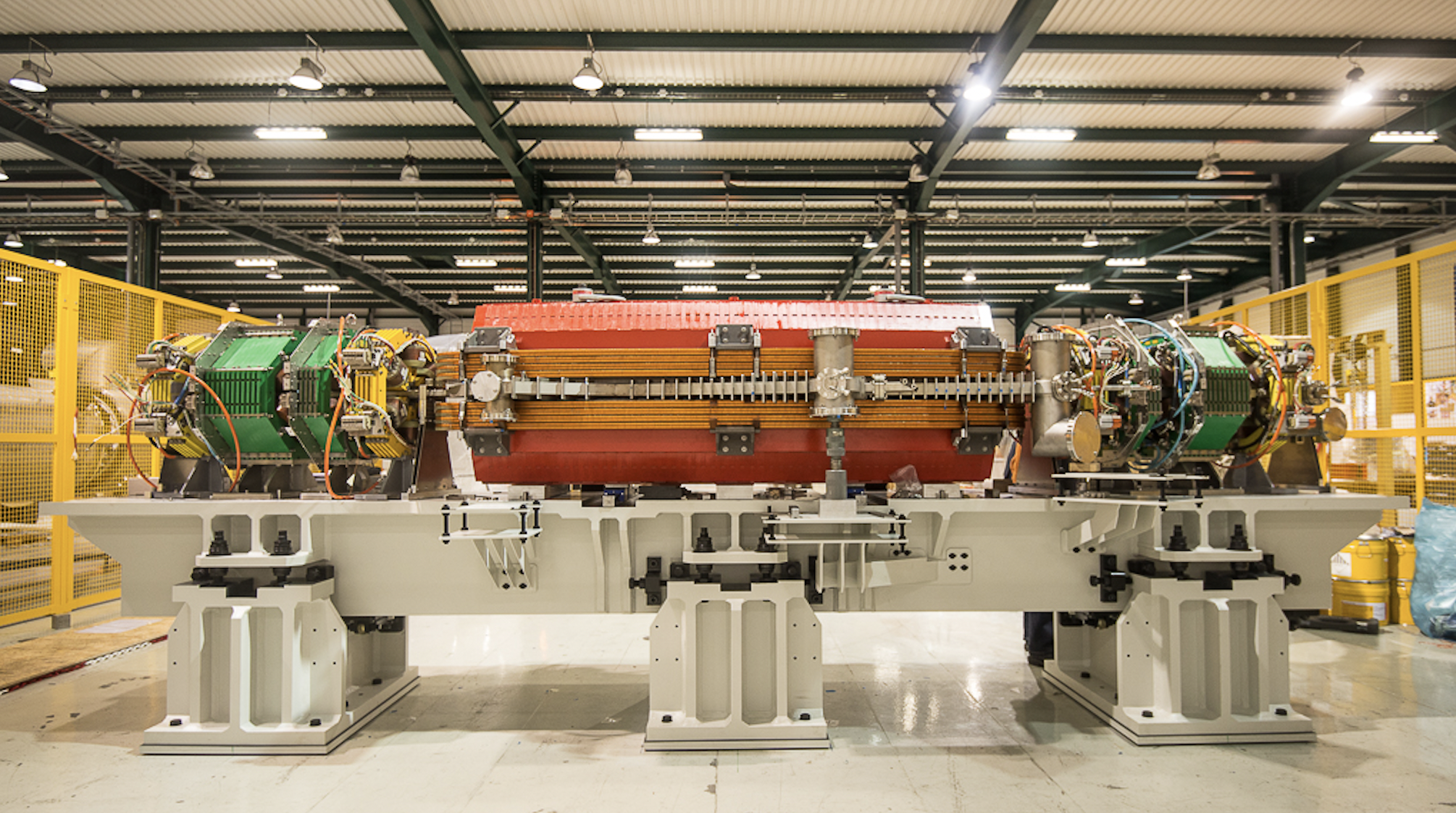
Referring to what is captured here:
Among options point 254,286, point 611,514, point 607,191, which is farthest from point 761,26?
point 254,286

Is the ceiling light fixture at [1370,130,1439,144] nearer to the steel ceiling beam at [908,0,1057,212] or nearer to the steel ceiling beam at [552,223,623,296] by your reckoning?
the steel ceiling beam at [908,0,1057,212]

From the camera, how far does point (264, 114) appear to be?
8102mm

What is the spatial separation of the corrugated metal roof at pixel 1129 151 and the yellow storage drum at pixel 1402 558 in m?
5.29

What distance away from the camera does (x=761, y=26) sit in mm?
6781

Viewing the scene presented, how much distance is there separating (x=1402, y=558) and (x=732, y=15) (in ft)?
25.6

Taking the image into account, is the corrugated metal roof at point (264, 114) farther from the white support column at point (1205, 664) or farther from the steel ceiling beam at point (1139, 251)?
the steel ceiling beam at point (1139, 251)

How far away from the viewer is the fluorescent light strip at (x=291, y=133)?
800cm

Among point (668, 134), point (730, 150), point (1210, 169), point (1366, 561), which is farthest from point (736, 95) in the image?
point (1366, 561)

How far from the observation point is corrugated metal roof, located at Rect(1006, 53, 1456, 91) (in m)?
7.14

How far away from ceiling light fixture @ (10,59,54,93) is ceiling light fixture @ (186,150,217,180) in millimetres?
1634

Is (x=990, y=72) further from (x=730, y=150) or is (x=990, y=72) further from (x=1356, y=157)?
(x=1356, y=157)

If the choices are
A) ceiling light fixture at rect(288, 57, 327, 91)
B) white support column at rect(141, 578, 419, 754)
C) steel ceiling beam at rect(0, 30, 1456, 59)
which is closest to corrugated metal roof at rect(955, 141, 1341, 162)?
steel ceiling beam at rect(0, 30, 1456, 59)

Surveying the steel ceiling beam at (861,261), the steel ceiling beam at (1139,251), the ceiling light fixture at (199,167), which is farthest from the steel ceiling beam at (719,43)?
the steel ceiling beam at (1139,251)

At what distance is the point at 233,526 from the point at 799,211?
29.2 ft
